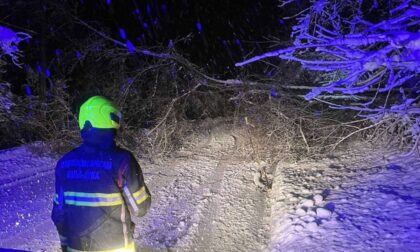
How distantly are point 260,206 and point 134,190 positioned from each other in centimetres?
349

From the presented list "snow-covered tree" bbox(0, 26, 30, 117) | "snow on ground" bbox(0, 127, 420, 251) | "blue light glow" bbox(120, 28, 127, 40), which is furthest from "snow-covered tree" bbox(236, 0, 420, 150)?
"blue light glow" bbox(120, 28, 127, 40)

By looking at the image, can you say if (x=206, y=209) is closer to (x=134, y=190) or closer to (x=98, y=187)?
(x=134, y=190)

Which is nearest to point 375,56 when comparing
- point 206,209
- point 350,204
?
point 350,204

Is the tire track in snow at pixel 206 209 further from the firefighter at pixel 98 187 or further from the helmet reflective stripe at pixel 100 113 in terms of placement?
the helmet reflective stripe at pixel 100 113

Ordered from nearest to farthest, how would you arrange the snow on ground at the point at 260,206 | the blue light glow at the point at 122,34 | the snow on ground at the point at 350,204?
the snow on ground at the point at 350,204 < the snow on ground at the point at 260,206 < the blue light glow at the point at 122,34

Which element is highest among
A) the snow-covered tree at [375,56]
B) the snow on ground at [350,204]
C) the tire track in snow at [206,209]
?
the snow-covered tree at [375,56]

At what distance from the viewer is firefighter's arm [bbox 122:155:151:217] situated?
97.4 inches

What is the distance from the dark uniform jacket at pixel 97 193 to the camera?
2451 mm

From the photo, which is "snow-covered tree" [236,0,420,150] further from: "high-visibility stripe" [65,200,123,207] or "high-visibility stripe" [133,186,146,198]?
"high-visibility stripe" [65,200,123,207]

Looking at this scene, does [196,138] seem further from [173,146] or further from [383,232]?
[383,232]

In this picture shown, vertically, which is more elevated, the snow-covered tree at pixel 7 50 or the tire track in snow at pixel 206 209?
the snow-covered tree at pixel 7 50

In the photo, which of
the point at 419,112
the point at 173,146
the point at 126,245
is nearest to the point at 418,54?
the point at 419,112

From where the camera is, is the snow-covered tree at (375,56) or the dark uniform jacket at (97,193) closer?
the dark uniform jacket at (97,193)

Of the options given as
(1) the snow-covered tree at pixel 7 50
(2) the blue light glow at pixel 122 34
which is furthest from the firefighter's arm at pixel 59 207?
(2) the blue light glow at pixel 122 34
